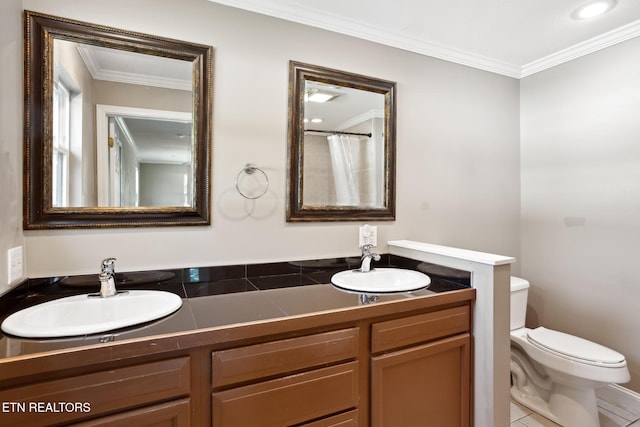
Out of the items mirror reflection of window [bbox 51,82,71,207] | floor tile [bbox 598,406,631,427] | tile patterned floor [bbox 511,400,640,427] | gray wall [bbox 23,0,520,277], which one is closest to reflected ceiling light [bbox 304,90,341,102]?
gray wall [bbox 23,0,520,277]

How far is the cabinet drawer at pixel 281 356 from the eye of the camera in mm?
1018

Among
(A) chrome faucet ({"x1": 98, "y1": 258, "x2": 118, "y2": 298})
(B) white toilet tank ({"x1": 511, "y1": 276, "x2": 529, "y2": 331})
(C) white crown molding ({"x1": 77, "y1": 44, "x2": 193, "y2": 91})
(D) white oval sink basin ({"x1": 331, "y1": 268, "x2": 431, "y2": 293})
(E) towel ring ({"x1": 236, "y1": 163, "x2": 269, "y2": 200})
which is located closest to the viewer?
(A) chrome faucet ({"x1": 98, "y1": 258, "x2": 118, "y2": 298})

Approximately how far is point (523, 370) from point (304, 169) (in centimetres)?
194

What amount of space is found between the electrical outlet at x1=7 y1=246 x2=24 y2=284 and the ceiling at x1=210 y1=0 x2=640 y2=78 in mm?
1401

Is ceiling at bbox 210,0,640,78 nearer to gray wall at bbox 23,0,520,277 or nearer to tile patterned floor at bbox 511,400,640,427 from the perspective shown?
gray wall at bbox 23,0,520,277

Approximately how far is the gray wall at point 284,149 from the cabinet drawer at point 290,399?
→ 0.73 meters

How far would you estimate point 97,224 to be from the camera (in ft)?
4.65

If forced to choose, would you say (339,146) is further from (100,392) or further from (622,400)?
(622,400)

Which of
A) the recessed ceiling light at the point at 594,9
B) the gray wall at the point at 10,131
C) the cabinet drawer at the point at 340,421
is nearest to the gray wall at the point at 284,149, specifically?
the gray wall at the point at 10,131

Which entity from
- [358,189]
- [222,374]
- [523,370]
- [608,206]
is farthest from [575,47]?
[222,374]

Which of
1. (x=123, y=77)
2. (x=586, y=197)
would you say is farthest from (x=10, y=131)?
(x=586, y=197)

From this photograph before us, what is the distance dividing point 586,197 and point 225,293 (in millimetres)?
2385

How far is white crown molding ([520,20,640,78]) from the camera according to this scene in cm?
197

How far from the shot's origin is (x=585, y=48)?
217 cm
